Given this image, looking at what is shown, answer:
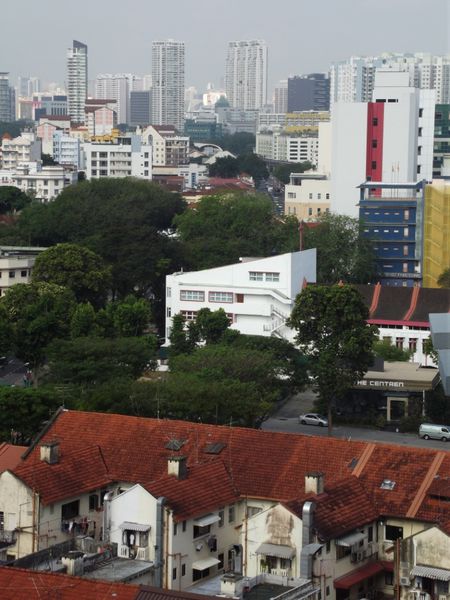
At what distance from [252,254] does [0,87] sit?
63.8 meters

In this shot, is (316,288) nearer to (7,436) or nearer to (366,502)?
(7,436)

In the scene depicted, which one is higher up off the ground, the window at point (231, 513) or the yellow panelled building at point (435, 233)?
the yellow panelled building at point (435, 233)

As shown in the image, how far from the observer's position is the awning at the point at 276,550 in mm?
8278

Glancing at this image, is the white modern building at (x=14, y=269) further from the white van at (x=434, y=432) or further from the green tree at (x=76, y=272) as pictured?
the white van at (x=434, y=432)

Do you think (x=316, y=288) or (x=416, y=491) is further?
(x=316, y=288)

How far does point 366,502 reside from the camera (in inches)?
356

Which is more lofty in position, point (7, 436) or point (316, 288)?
point (316, 288)

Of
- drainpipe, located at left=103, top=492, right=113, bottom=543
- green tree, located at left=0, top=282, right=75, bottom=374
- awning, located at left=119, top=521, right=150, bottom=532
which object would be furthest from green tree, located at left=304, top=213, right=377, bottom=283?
awning, located at left=119, top=521, right=150, bottom=532

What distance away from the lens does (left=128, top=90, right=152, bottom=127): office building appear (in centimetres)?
8956

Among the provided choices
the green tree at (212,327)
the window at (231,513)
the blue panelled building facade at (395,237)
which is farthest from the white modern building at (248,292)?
the window at (231,513)

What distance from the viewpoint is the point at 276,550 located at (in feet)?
27.3

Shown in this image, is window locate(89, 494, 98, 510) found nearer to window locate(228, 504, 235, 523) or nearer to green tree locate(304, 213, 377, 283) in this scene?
window locate(228, 504, 235, 523)

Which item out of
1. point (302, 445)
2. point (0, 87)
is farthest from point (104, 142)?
point (0, 87)

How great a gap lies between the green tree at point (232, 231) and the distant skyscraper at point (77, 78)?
171ft
